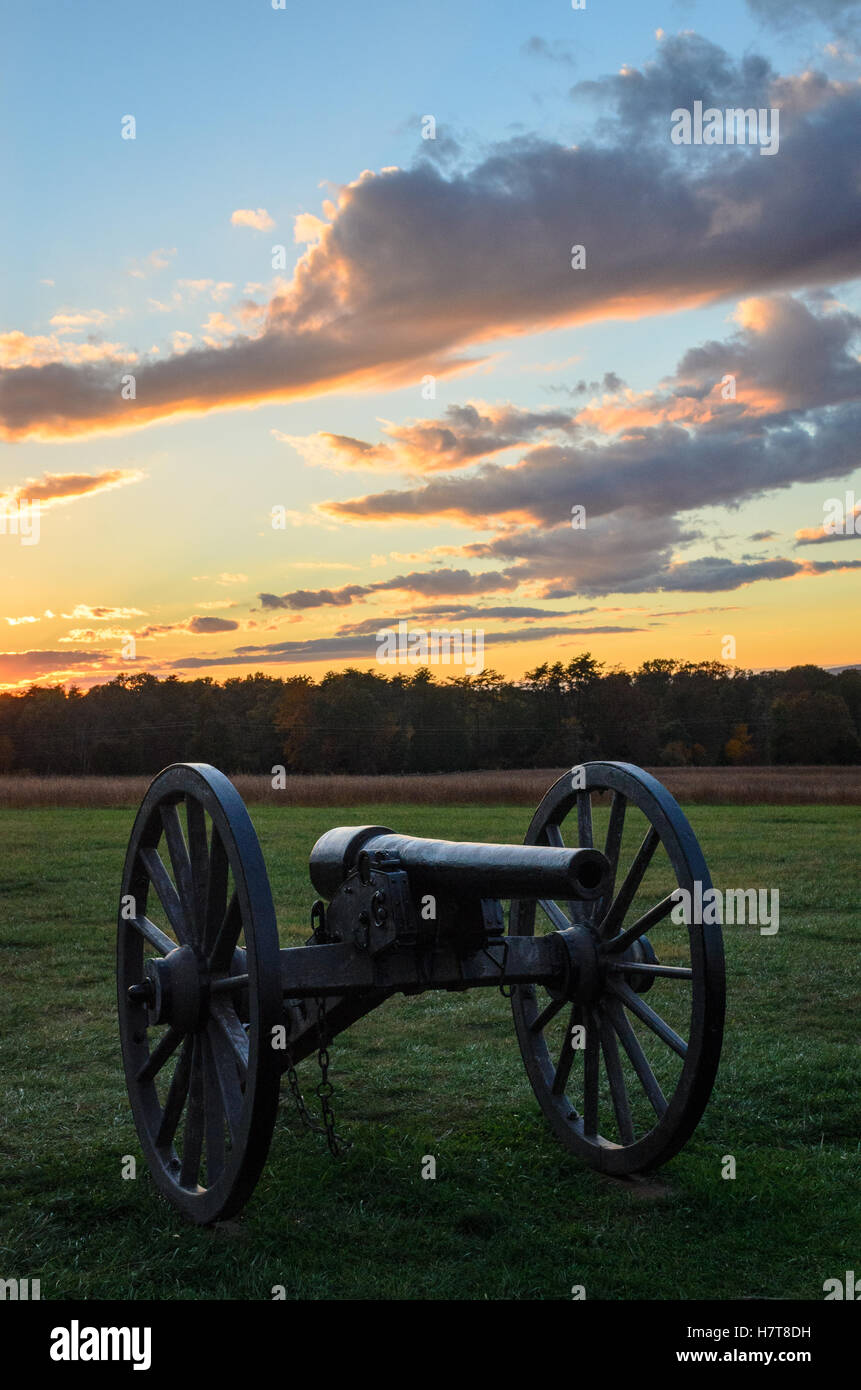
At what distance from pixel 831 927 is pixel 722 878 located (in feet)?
12.6

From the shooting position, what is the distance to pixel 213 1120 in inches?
181

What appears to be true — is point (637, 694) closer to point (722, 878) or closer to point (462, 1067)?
point (722, 878)

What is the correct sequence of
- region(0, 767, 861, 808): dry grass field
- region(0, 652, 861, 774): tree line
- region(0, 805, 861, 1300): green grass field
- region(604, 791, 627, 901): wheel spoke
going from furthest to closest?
region(0, 652, 861, 774): tree line → region(0, 767, 861, 808): dry grass field → region(604, 791, 627, 901): wheel spoke → region(0, 805, 861, 1300): green grass field

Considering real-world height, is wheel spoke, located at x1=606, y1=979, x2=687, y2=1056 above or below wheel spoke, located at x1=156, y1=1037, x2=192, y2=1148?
above

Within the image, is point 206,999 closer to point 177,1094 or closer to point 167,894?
point 177,1094

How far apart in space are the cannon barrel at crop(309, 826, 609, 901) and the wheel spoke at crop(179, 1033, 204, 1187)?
882 millimetres

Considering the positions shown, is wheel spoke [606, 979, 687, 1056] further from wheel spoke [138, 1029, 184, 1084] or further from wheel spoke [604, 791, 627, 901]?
wheel spoke [138, 1029, 184, 1084]

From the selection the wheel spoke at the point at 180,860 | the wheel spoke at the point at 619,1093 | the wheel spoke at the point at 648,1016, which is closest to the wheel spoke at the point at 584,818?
the wheel spoke at the point at 648,1016

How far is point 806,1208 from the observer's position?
5.00 metres

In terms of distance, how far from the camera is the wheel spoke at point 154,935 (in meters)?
5.14

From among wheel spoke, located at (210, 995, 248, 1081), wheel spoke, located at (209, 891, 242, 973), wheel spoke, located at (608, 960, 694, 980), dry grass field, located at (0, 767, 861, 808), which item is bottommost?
dry grass field, located at (0, 767, 861, 808)

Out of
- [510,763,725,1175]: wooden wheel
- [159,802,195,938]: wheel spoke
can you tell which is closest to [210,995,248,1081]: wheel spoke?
[159,802,195,938]: wheel spoke

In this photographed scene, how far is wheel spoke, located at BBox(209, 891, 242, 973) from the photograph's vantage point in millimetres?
4633

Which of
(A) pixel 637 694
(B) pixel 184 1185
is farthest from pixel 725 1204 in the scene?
(A) pixel 637 694
